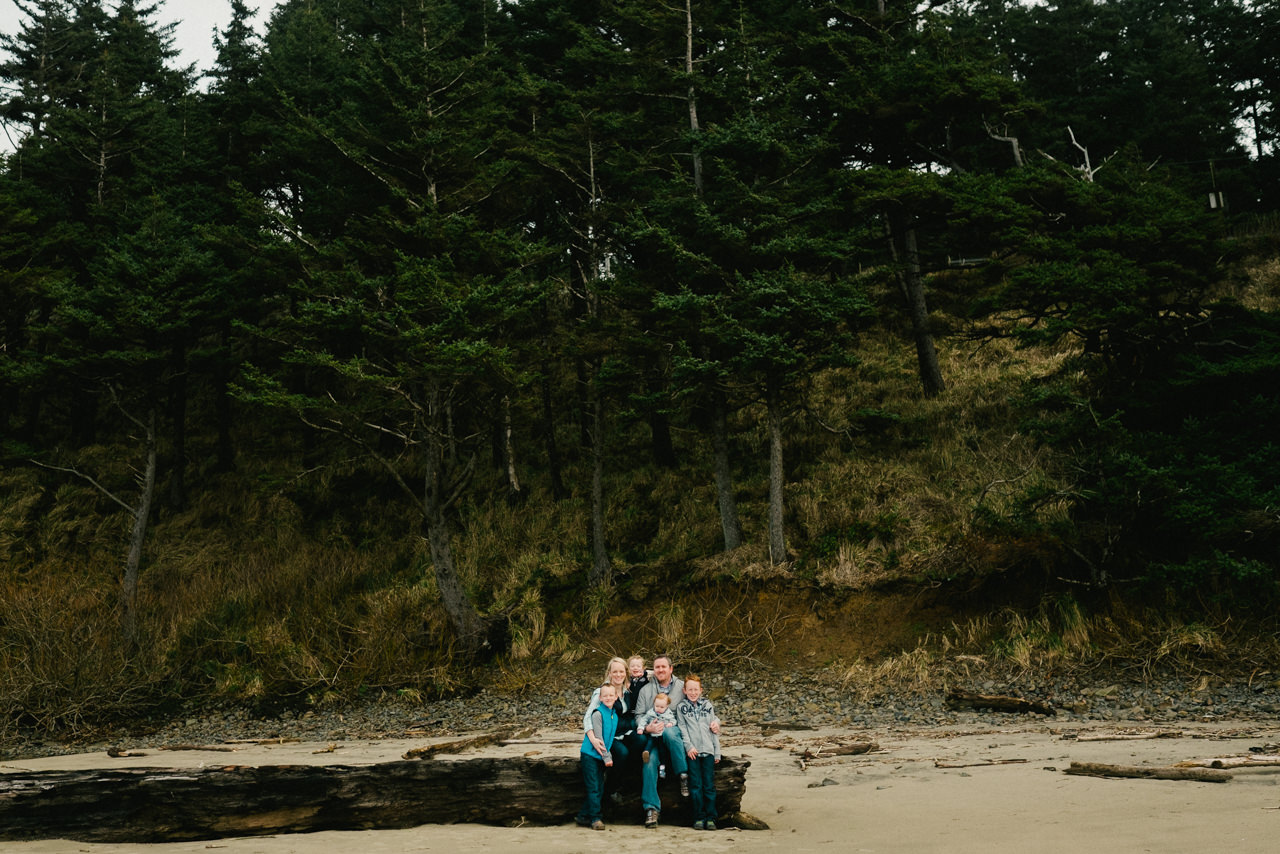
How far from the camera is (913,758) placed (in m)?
8.42

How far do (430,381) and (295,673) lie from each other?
234 inches

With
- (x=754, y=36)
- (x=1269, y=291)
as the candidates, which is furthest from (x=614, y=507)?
(x=1269, y=291)

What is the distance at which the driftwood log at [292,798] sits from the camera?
6.34 m

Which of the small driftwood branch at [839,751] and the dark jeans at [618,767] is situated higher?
the dark jeans at [618,767]

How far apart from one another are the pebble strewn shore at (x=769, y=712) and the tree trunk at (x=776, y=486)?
253 cm

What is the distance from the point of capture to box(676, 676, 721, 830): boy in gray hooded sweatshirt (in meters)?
6.60

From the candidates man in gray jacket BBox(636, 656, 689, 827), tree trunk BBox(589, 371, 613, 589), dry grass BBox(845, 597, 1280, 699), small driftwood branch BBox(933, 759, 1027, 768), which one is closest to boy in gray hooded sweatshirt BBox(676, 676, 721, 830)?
man in gray jacket BBox(636, 656, 689, 827)

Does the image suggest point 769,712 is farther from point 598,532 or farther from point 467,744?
point 598,532

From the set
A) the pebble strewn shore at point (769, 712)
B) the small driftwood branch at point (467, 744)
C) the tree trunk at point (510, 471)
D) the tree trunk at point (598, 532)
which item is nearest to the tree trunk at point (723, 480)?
the tree trunk at point (598, 532)

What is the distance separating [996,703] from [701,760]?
5.94 metres

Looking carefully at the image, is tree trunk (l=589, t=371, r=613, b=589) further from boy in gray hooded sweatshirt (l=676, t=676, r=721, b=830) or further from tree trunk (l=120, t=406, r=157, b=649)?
boy in gray hooded sweatshirt (l=676, t=676, r=721, b=830)

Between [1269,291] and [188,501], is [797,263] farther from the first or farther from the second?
[188,501]

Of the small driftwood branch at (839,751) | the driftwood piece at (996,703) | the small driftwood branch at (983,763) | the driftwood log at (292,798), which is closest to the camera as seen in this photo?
the driftwood log at (292,798)

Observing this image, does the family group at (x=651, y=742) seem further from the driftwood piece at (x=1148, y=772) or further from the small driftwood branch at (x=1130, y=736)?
the small driftwood branch at (x=1130, y=736)
